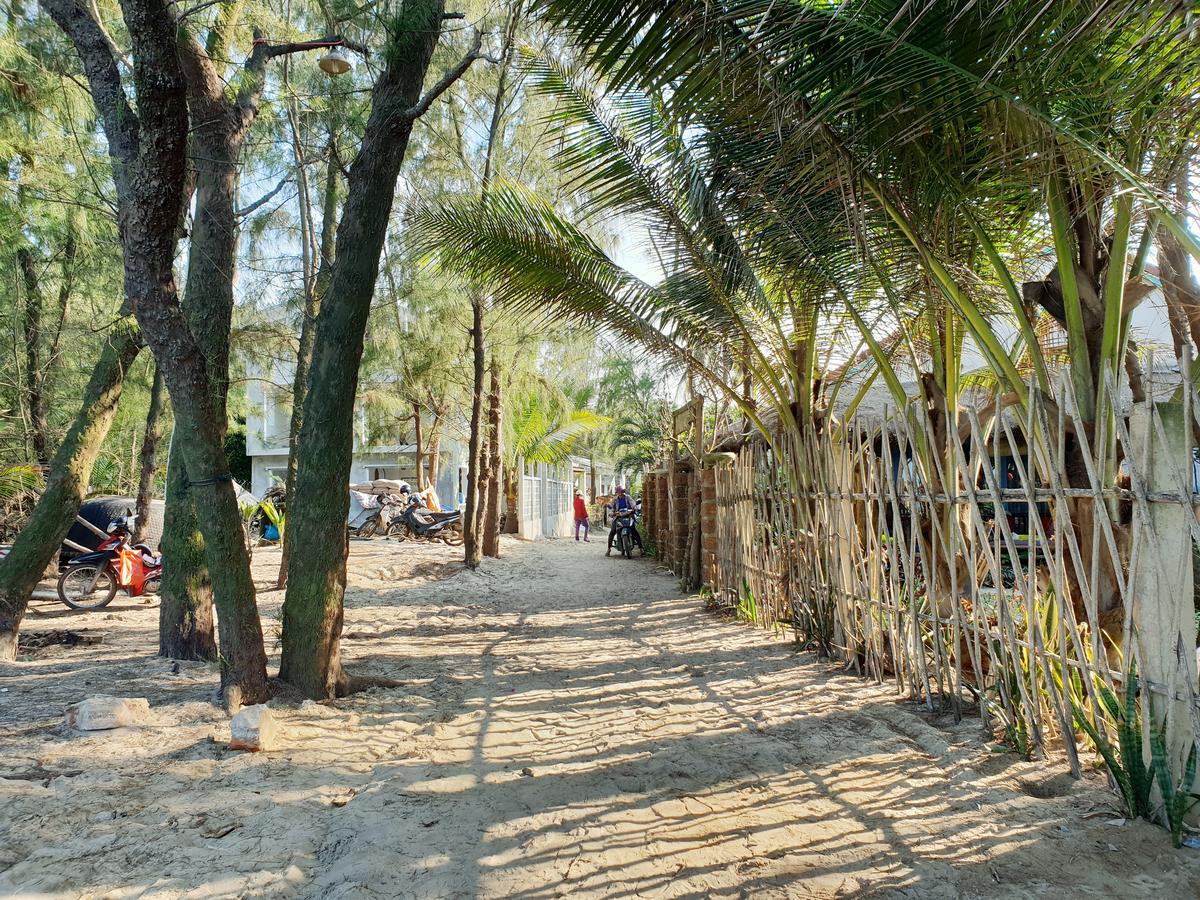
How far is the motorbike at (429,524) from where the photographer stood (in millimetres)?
16031

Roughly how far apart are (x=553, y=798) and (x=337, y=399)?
252 centimetres

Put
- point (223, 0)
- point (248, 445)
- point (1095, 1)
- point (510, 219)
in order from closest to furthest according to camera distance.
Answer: point (1095, 1) → point (223, 0) → point (510, 219) → point (248, 445)

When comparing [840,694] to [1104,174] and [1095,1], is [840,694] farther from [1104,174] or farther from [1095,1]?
[1095,1]

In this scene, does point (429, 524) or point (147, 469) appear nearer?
point (147, 469)

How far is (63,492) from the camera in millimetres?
5625

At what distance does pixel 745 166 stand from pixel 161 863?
437 cm

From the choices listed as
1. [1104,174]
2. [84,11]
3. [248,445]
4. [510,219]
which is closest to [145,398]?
[510,219]

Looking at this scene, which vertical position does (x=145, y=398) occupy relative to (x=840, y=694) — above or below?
above

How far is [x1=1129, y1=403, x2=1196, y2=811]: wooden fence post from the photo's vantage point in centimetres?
241

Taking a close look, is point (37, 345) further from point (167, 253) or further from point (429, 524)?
point (167, 253)

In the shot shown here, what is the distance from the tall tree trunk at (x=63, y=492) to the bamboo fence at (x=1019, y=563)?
18.0 feet

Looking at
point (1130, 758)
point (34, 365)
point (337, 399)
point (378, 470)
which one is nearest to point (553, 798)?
point (1130, 758)

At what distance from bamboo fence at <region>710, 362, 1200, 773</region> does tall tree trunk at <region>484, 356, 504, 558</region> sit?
7261 mm

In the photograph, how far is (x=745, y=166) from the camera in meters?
4.47
